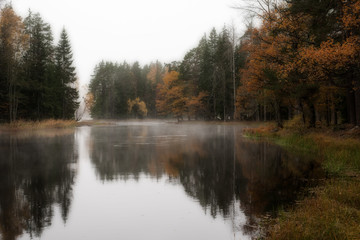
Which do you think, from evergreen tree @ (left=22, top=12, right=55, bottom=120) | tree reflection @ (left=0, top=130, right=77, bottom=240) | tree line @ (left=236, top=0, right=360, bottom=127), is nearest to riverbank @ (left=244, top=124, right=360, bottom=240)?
tree line @ (left=236, top=0, right=360, bottom=127)

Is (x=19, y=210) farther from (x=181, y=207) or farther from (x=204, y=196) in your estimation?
(x=204, y=196)

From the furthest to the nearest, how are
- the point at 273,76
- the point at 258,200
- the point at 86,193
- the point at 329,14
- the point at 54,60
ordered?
the point at 54,60
the point at 273,76
the point at 329,14
the point at 86,193
the point at 258,200

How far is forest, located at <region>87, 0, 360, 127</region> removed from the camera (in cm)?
1441

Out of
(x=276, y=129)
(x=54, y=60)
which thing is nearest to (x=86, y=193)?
(x=276, y=129)

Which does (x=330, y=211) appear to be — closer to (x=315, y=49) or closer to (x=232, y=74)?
(x=315, y=49)

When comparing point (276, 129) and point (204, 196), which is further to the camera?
point (276, 129)

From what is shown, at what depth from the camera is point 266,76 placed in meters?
21.7

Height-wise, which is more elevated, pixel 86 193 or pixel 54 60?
pixel 54 60

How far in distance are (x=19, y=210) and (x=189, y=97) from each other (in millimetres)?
63814

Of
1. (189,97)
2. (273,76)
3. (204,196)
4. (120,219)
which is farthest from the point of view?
(189,97)

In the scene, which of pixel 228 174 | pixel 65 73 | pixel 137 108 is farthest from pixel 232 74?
pixel 228 174

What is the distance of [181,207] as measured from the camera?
22.8 ft

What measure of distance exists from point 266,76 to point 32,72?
129ft

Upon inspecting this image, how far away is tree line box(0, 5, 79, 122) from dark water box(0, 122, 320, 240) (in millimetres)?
29196
